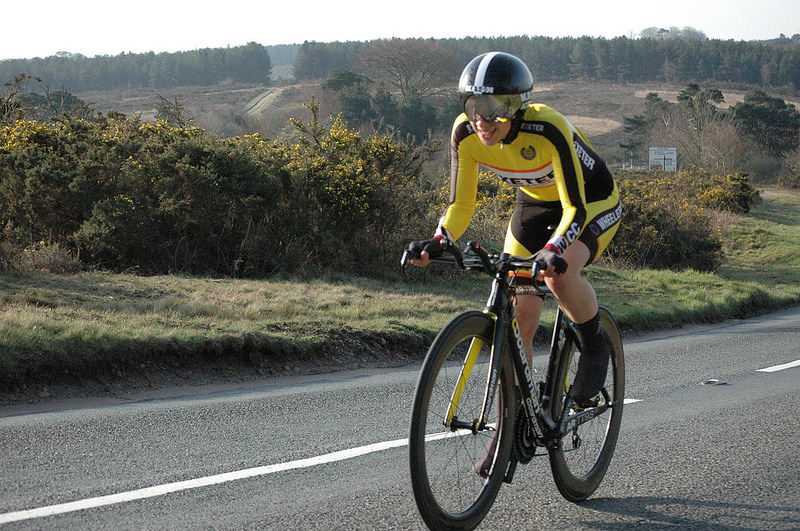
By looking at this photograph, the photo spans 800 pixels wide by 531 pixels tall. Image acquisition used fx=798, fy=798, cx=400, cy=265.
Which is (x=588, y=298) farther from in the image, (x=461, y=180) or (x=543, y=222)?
(x=461, y=180)

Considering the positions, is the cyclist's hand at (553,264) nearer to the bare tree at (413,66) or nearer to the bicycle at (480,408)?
the bicycle at (480,408)

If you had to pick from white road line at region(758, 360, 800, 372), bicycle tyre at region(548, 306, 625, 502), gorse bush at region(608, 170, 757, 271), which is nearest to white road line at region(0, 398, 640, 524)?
bicycle tyre at region(548, 306, 625, 502)

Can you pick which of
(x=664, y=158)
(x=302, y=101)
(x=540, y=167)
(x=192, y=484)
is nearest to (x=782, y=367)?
(x=540, y=167)

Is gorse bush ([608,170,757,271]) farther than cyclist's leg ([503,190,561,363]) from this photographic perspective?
Yes

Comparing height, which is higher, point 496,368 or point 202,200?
point 496,368

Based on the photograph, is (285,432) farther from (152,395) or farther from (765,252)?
(765,252)

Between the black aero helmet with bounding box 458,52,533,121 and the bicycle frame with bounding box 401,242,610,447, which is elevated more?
the black aero helmet with bounding box 458,52,533,121

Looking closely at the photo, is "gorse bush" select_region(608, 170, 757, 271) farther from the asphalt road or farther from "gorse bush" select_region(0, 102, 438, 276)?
the asphalt road

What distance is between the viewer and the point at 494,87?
11.8ft

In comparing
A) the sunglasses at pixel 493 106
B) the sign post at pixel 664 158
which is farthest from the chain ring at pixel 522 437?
the sign post at pixel 664 158

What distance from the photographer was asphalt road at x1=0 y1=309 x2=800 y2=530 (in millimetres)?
3814

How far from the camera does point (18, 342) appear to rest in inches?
266

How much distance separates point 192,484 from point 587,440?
2130 mm

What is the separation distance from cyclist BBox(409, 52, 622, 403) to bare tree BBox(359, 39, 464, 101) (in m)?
60.7
